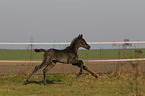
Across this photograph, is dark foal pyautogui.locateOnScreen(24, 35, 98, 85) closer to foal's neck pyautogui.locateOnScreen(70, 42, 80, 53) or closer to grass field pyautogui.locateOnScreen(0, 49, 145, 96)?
foal's neck pyautogui.locateOnScreen(70, 42, 80, 53)

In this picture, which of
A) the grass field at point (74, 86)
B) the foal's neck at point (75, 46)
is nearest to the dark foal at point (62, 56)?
the foal's neck at point (75, 46)

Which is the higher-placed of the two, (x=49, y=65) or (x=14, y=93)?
(x=49, y=65)

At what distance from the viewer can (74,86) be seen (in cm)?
934

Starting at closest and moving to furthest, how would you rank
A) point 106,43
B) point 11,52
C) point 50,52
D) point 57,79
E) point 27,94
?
point 27,94
point 50,52
point 57,79
point 106,43
point 11,52

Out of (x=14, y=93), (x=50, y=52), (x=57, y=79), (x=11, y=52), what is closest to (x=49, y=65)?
(x=50, y=52)

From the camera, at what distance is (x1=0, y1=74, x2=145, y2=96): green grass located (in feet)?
25.8

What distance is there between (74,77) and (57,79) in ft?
2.52

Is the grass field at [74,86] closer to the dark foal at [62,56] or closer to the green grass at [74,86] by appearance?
the green grass at [74,86]

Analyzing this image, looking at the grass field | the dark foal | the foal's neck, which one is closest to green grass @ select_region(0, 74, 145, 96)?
the grass field

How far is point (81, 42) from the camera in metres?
10.8

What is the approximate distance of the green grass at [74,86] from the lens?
7.87m

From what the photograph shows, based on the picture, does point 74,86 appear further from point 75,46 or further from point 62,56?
point 75,46

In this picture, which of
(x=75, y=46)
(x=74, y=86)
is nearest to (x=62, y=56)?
A: (x=75, y=46)

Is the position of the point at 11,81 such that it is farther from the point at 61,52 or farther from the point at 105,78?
the point at 105,78
